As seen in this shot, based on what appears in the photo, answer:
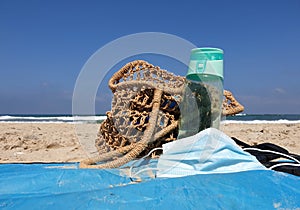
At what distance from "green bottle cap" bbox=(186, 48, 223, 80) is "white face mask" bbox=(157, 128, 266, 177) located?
0.43 m

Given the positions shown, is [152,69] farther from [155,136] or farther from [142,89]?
[155,136]

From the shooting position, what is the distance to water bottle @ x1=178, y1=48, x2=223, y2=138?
2.07m

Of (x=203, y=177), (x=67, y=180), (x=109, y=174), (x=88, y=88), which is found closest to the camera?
(x=203, y=177)

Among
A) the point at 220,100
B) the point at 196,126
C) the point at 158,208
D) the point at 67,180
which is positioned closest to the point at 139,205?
the point at 158,208

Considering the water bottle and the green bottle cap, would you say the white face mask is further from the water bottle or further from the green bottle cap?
the green bottle cap

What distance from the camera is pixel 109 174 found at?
6.57ft

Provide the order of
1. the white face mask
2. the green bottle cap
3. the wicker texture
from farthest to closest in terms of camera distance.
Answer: the wicker texture
the green bottle cap
the white face mask

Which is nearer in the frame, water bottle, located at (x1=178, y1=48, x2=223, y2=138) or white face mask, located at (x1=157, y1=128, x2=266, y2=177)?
white face mask, located at (x1=157, y1=128, x2=266, y2=177)

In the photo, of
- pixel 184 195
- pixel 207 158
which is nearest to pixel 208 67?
pixel 207 158

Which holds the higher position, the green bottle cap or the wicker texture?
the green bottle cap

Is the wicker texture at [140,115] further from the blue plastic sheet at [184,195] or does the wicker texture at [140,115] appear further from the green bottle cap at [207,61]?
the blue plastic sheet at [184,195]

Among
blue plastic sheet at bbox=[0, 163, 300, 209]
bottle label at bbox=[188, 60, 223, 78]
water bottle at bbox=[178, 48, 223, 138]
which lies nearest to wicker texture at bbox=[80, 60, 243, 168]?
water bottle at bbox=[178, 48, 223, 138]

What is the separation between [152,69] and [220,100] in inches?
23.8

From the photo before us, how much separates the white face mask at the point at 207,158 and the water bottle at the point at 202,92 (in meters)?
0.30
